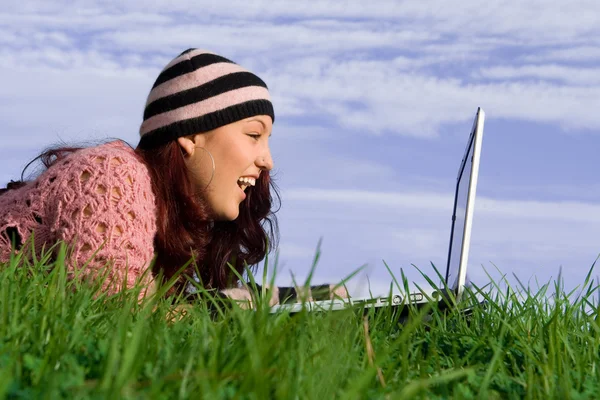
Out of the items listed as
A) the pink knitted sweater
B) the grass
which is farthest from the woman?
the grass

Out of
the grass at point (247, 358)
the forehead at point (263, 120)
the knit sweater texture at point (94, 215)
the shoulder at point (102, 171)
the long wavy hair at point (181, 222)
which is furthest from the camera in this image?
the forehead at point (263, 120)

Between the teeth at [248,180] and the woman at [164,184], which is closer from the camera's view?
the woman at [164,184]

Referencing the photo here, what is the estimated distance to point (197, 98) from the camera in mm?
4816

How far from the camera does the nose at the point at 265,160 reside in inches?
200

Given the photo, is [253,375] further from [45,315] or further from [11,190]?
[11,190]

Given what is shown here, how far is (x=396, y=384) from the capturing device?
222 centimetres

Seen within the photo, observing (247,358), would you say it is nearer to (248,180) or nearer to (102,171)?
(102,171)

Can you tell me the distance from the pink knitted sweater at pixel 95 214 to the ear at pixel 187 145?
49 centimetres

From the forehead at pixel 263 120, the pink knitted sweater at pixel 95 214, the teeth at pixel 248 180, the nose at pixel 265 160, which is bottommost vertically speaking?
the pink knitted sweater at pixel 95 214

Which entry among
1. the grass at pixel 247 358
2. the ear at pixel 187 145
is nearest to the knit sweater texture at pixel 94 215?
the ear at pixel 187 145

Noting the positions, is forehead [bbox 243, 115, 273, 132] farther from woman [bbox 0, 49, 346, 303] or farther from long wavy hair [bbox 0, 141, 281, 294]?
long wavy hair [bbox 0, 141, 281, 294]

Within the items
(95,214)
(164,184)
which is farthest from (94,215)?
(164,184)

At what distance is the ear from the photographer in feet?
A: 15.7

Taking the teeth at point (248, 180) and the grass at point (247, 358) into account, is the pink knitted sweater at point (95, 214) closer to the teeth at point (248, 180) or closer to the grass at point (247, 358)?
the grass at point (247, 358)
